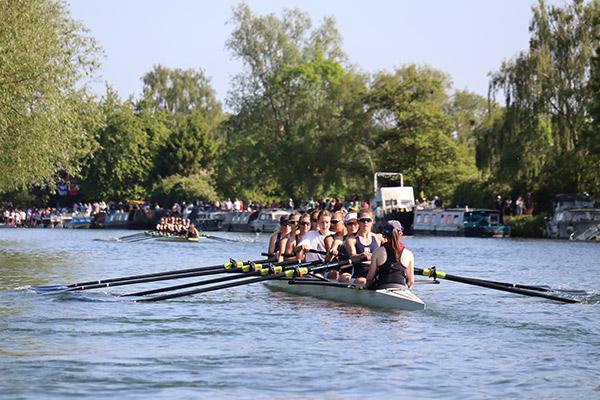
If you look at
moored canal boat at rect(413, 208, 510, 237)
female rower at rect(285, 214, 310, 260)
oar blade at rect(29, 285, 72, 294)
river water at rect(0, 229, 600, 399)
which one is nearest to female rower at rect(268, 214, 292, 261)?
female rower at rect(285, 214, 310, 260)

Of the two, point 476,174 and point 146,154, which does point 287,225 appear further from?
point 146,154

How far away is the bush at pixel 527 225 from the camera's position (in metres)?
54.0

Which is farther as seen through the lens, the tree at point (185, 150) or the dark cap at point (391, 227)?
the tree at point (185, 150)

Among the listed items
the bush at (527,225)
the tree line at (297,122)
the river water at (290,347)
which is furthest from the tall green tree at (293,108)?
the river water at (290,347)

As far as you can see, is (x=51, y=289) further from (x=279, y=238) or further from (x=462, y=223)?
(x=462, y=223)

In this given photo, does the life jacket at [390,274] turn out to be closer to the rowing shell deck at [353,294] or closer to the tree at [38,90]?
the rowing shell deck at [353,294]

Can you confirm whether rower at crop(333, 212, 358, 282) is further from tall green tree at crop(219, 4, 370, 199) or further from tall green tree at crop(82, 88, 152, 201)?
tall green tree at crop(82, 88, 152, 201)

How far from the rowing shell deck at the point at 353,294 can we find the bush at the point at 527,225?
34135 millimetres

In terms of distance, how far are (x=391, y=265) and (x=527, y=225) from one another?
3893cm

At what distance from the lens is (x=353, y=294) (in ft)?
60.3

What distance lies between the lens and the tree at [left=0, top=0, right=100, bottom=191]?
32250 millimetres

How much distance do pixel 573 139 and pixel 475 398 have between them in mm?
41957

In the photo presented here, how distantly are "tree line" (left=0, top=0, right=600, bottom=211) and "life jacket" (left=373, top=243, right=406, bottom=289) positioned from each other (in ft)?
57.6

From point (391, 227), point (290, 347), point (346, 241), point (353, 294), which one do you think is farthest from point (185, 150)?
point (290, 347)
